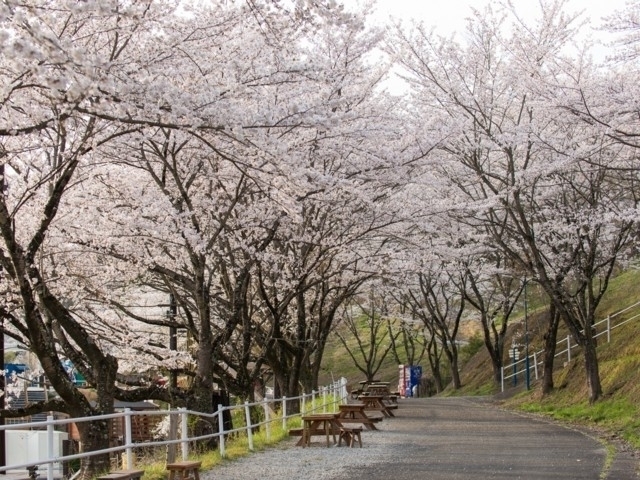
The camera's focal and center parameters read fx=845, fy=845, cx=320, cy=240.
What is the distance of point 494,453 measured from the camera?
1316 cm

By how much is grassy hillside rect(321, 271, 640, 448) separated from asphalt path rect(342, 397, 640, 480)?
831 mm

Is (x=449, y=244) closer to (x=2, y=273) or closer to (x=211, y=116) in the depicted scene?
(x=2, y=273)

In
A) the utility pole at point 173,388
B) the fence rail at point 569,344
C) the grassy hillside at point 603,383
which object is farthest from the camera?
the fence rail at point 569,344

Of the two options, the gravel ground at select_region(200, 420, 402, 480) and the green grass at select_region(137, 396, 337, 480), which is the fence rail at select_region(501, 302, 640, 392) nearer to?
the green grass at select_region(137, 396, 337, 480)

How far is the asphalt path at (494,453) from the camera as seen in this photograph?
10.7 m

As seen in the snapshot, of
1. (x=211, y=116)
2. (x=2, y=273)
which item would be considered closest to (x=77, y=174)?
(x=2, y=273)

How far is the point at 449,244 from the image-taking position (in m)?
24.7

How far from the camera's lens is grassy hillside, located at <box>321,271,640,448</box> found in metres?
17.5

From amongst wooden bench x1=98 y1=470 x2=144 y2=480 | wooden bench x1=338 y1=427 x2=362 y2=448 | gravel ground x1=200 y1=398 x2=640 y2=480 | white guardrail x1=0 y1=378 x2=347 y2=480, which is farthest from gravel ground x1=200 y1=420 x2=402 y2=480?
wooden bench x1=98 y1=470 x2=144 y2=480

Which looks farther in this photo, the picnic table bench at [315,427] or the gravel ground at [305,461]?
the picnic table bench at [315,427]

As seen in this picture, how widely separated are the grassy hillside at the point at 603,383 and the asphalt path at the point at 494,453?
0.83 metres

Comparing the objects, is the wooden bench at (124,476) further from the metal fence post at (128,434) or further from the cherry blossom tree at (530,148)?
the cherry blossom tree at (530,148)

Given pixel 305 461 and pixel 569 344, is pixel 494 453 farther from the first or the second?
pixel 569 344

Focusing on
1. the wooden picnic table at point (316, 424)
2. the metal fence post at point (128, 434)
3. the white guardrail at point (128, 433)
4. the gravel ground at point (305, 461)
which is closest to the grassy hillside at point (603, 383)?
the gravel ground at point (305, 461)
